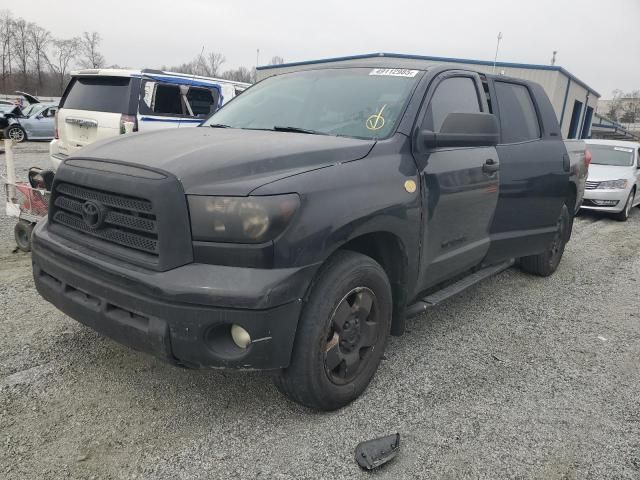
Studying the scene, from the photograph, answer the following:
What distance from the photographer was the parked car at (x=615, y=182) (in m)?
9.52

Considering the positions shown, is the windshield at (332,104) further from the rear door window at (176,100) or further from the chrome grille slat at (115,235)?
the rear door window at (176,100)

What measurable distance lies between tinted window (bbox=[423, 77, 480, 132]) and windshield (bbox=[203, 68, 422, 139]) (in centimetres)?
20

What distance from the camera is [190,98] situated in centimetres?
830

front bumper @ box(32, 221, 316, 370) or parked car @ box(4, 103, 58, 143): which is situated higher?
front bumper @ box(32, 221, 316, 370)

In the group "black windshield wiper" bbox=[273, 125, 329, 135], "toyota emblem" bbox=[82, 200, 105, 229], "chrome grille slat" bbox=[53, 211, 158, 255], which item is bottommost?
"chrome grille slat" bbox=[53, 211, 158, 255]

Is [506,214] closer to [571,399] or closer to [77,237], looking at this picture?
Answer: [571,399]

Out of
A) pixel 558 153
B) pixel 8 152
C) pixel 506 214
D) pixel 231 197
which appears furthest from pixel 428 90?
pixel 8 152

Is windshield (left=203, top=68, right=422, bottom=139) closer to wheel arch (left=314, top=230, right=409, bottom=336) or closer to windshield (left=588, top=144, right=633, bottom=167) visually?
wheel arch (left=314, top=230, right=409, bottom=336)

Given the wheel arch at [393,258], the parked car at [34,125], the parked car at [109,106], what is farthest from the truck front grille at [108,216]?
the parked car at [34,125]

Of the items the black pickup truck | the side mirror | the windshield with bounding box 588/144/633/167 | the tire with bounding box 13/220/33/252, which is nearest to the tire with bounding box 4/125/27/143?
the tire with bounding box 13/220/33/252

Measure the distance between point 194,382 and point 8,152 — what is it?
3363 mm

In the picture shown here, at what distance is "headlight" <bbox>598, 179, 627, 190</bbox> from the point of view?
9523 mm

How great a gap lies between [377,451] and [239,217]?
132 cm

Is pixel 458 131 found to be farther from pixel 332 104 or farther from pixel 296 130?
pixel 296 130
